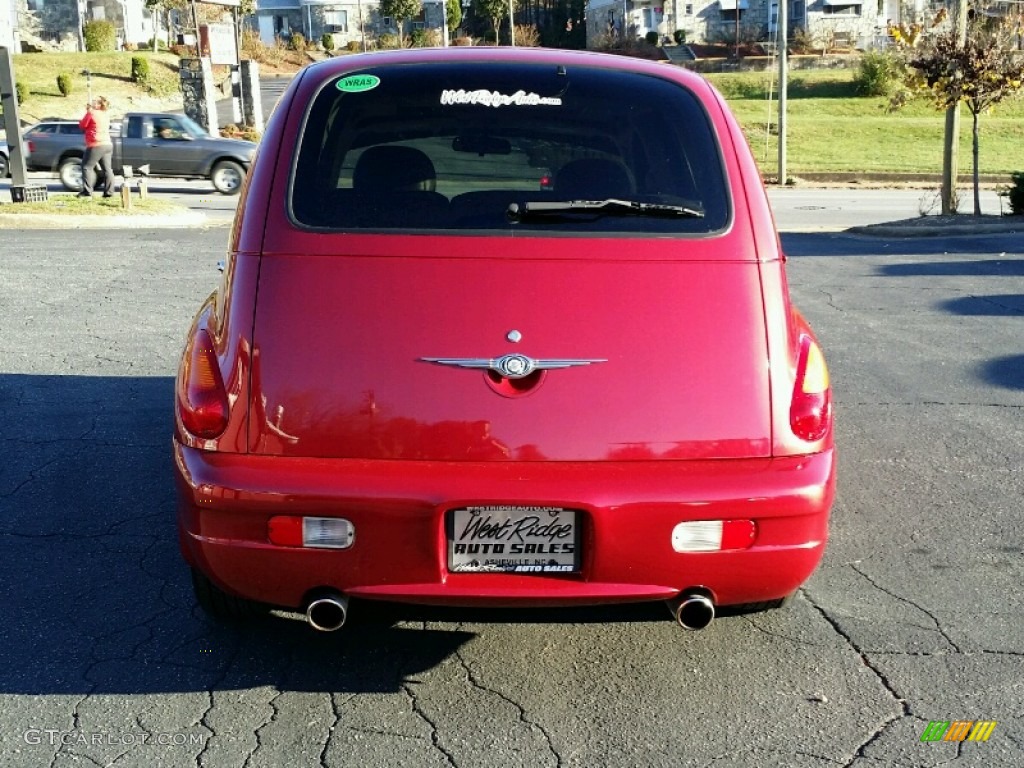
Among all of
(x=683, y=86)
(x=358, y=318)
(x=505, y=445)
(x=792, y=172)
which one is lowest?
(x=792, y=172)

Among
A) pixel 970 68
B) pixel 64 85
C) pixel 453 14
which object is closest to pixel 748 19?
pixel 453 14

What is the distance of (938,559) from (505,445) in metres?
2.24

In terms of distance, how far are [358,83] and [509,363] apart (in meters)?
1.19

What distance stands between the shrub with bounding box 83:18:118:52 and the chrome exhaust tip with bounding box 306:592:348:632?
6922cm

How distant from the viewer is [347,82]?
369cm

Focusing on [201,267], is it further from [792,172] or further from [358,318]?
[792,172]

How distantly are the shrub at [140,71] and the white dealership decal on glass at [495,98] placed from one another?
57557 mm

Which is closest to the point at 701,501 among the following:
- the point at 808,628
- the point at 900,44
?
the point at 808,628

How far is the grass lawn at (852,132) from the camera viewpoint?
37.2 meters

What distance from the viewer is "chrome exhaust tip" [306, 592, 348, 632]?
3.11 metres

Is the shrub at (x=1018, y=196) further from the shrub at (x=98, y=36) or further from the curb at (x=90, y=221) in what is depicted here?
the shrub at (x=98, y=36)

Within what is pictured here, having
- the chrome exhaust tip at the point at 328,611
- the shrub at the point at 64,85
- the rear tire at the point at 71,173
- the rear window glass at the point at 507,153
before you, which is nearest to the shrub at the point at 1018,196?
the rear window glass at the point at 507,153

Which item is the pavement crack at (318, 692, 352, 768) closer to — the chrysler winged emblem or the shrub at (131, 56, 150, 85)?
the chrysler winged emblem

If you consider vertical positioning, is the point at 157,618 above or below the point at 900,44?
below
